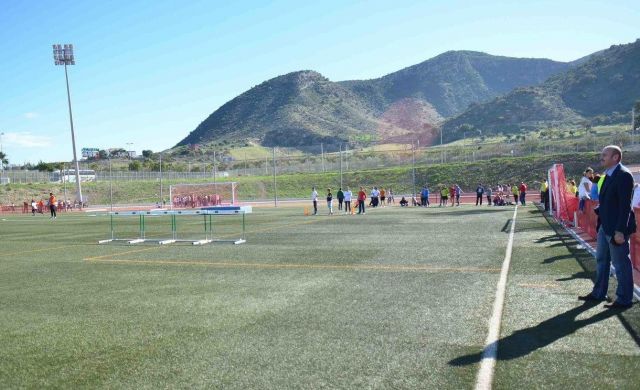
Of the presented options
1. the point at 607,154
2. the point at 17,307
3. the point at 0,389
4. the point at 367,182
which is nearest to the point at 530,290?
the point at 607,154

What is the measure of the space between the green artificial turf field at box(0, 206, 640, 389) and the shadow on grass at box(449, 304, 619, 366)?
0.07 feet

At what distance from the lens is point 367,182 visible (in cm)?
7356

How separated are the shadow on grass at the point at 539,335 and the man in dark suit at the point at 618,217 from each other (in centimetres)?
41

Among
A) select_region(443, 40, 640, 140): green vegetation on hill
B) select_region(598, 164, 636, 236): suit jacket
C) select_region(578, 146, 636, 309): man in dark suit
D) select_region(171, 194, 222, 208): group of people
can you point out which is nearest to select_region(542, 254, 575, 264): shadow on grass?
select_region(578, 146, 636, 309): man in dark suit

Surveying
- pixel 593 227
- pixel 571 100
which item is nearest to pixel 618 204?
pixel 593 227

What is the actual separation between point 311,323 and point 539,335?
2568 mm

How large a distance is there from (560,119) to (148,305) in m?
173

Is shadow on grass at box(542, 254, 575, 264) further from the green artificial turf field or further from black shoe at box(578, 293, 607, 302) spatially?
black shoe at box(578, 293, 607, 302)

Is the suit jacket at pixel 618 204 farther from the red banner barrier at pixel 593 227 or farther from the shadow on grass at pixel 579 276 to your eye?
the red banner barrier at pixel 593 227

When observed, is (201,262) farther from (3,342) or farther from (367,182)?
(367,182)

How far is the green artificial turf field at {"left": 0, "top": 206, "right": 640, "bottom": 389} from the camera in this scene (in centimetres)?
469

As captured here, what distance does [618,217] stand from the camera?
21.3 ft

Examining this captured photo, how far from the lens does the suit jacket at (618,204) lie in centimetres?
641

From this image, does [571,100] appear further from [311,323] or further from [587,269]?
[311,323]
